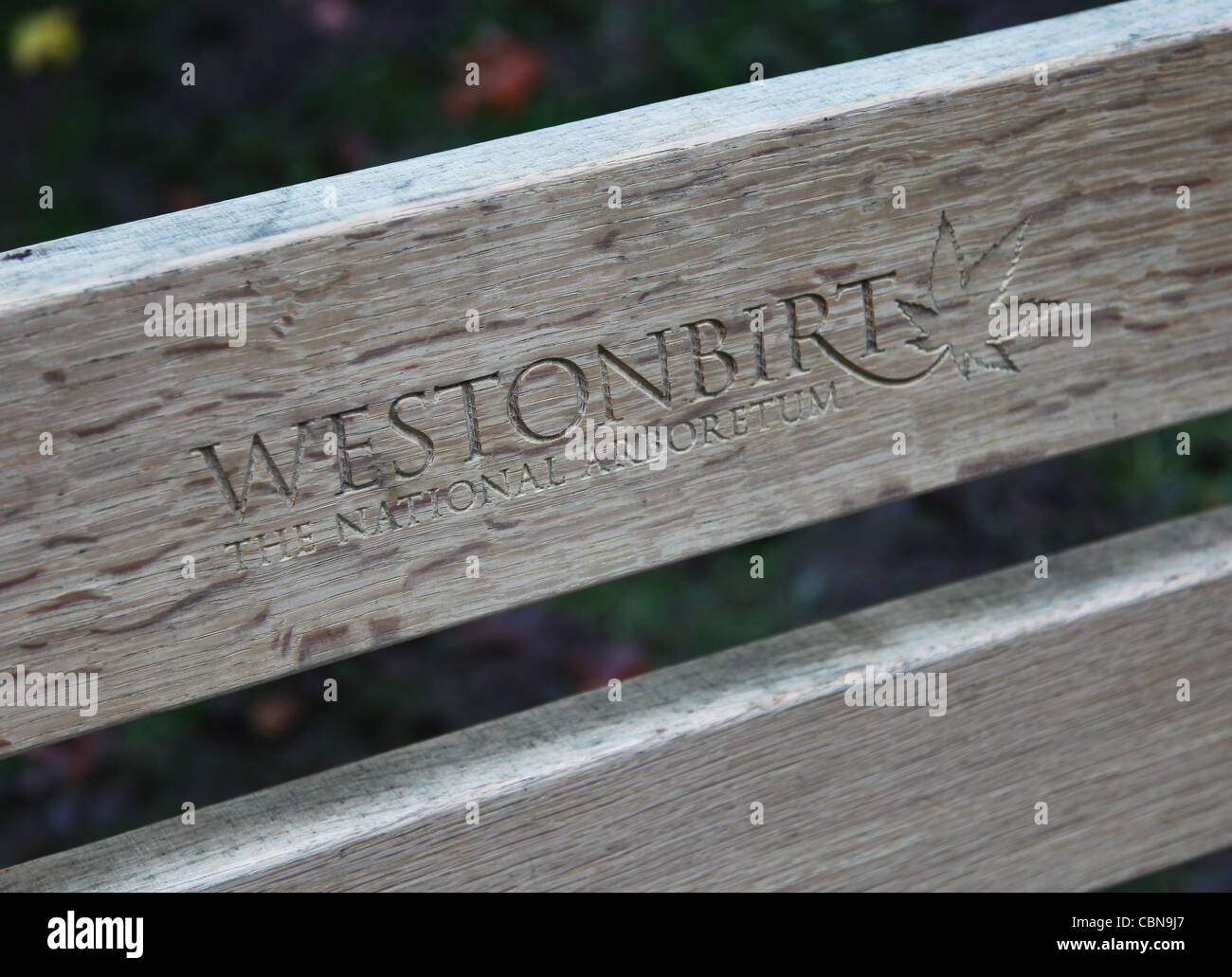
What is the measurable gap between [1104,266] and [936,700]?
15.3 inches

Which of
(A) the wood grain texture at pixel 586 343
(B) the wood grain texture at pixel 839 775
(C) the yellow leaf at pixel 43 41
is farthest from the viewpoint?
(C) the yellow leaf at pixel 43 41

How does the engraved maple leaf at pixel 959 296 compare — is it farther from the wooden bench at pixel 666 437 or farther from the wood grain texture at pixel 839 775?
the wood grain texture at pixel 839 775

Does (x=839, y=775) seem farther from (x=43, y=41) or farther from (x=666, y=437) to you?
(x=43, y=41)

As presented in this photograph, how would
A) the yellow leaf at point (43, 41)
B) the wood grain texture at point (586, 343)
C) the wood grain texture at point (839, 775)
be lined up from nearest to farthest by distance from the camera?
the wood grain texture at point (586, 343), the wood grain texture at point (839, 775), the yellow leaf at point (43, 41)

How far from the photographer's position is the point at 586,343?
2.93ft

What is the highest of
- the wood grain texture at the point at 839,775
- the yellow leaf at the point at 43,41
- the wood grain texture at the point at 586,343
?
the yellow leaf at the point at 43,41

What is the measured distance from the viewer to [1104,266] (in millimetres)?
1027

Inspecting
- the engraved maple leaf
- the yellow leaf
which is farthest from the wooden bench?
the yellow leaf

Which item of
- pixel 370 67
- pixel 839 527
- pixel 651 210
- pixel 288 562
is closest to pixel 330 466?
pixel 288 562

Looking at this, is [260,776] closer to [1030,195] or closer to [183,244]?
[183,244]

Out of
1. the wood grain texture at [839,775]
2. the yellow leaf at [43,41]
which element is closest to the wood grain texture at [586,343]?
the wood grain texture at [839,775]

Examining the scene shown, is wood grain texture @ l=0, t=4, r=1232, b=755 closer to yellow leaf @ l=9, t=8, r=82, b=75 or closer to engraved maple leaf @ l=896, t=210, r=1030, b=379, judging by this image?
engraved maple leaf @ l=896, t=210, r=1030, b=379

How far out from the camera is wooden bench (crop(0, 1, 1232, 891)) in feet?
2.69

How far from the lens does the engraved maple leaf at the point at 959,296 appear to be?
98cm
